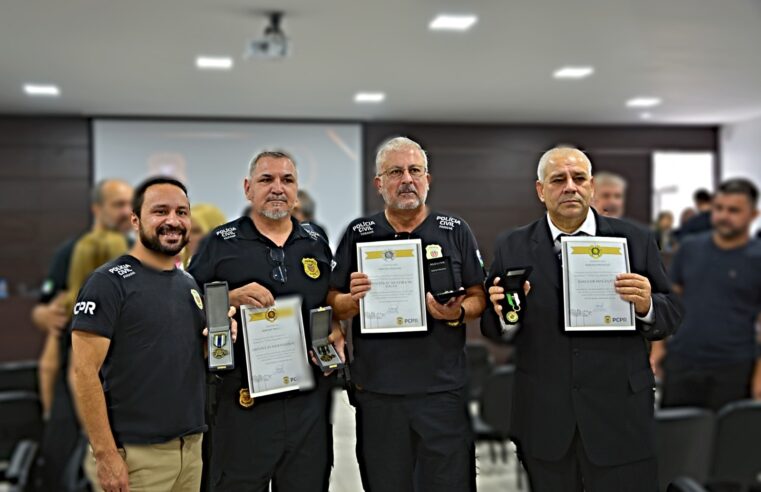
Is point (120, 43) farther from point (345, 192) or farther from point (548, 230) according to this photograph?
point (548, 230)

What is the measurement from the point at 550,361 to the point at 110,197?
1977 mm

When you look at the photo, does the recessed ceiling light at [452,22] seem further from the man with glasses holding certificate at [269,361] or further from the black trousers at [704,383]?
the man with glasses holding certificate at [269,361]

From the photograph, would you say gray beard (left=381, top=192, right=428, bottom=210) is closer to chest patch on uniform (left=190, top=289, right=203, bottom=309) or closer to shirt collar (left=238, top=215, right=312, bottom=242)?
shirt collar (left=238, top=215, right=312, bottom=242)

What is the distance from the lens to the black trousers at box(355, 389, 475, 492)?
2.12 m

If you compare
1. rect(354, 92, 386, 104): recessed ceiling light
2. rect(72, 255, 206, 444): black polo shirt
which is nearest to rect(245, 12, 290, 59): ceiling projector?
rect(354, 92, 386, 104): recessed ceiling light

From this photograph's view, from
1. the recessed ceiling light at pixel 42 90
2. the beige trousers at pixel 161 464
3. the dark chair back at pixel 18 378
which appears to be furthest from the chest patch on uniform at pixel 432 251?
the recessed ceiling light at pixel 42 90

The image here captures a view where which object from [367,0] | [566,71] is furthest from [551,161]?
[566,71]

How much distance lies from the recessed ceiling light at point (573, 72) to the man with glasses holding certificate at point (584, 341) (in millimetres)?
5988

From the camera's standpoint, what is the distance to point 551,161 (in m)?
1.98

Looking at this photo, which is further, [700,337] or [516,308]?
[700,337]

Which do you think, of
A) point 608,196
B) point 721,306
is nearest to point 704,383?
point 721,306

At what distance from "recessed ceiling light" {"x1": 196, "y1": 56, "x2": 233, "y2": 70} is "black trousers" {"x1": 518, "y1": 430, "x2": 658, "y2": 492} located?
5.94 m

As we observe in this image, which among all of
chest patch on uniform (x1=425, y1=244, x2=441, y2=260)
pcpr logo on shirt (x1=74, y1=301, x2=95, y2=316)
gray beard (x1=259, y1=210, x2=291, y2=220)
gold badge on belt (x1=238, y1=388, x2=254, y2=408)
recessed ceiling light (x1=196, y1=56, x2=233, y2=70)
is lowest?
gold badge on belt (x1=238, y1=388, x2=254, y2=408)

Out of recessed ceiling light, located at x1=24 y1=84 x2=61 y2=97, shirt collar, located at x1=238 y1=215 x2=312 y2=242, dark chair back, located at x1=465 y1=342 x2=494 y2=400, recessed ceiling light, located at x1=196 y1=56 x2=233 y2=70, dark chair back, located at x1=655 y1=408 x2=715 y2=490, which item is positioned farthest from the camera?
recessed ceiling light, located at x1=24 y1=84 x2=61 y2=97
